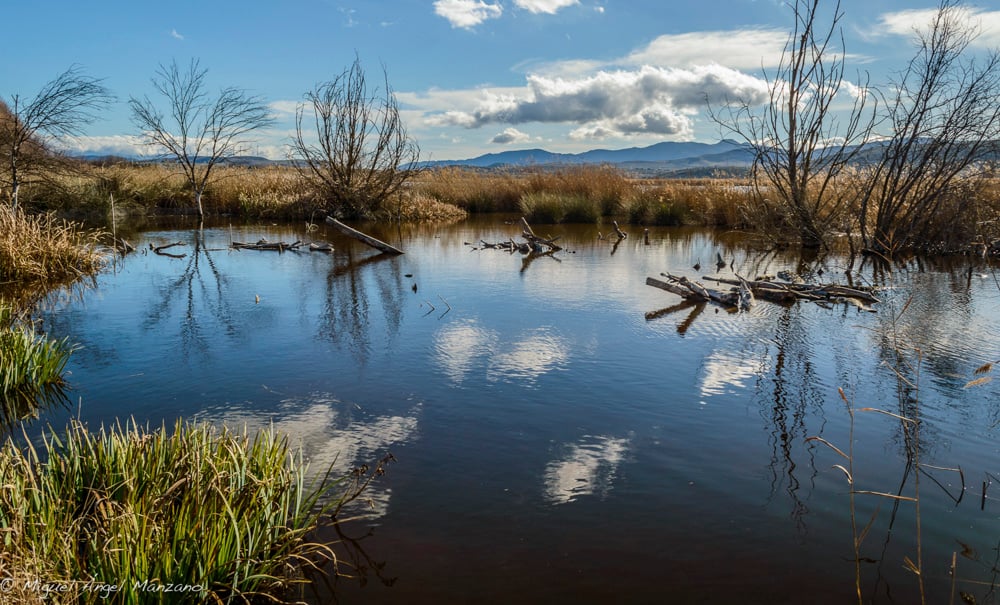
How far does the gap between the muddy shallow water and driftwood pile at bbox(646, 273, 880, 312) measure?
26cm

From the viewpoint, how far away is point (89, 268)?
500 inches

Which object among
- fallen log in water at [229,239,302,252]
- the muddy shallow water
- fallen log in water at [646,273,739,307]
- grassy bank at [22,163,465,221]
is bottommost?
the muddy shallow water

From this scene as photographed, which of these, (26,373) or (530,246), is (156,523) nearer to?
(26,373)

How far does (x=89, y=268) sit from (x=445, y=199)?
18125 millimetres

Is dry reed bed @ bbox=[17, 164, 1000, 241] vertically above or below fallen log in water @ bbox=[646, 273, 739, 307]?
above

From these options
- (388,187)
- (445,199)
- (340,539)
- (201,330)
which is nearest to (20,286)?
(201,330)

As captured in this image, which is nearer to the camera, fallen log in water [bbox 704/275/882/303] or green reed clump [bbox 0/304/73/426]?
green reed clump [bbox 0/304/73/426]

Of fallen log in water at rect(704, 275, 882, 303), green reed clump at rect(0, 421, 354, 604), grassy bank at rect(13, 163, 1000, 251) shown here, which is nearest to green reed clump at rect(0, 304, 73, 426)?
green reed clump at rect(0, 421, 354, 604)

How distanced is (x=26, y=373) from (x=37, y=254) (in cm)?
687

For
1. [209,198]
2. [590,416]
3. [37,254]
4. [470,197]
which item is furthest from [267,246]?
[470,197]

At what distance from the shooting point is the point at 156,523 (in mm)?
3016

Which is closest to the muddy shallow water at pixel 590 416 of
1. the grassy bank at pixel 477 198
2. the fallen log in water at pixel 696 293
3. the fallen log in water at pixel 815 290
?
the fallen log in water at pixel 696 293

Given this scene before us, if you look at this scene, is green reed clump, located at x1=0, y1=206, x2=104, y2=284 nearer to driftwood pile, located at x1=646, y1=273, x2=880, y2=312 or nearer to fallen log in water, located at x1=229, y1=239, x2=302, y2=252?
fallen log in water, located at x1=229, y1=239, x2=302, y2=252

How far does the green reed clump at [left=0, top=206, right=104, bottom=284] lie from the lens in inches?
440
